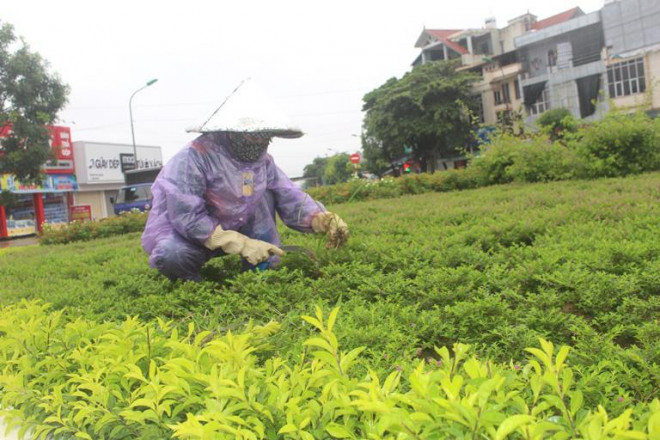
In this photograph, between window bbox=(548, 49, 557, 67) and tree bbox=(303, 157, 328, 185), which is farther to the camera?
tree bbox=(303, 157, 328, 185)

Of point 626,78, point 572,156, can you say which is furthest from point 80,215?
point 626,78

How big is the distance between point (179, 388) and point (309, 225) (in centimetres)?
220

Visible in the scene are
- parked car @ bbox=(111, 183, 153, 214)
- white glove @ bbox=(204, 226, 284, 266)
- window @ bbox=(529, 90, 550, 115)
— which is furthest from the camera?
window @ bbox=(529, 90, 550, 115)

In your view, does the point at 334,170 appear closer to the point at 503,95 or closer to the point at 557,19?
the point at 503,95

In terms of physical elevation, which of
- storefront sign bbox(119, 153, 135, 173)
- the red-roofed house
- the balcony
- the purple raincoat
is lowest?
the purple raincoat

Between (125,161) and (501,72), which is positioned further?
(501,72)

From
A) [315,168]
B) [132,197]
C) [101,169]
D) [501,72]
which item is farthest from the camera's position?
[315,168]

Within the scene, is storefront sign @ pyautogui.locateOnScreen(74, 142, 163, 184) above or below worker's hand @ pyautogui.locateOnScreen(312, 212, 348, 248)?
above

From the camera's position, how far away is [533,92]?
1112 inches

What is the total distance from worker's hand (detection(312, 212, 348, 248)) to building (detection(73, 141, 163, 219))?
24570 mm

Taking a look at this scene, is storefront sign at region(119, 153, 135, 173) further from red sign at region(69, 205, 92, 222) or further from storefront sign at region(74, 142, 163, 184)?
red sign at region(69, 205, 92, 222)

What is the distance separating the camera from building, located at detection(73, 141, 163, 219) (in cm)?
2586

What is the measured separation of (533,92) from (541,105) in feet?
2.67

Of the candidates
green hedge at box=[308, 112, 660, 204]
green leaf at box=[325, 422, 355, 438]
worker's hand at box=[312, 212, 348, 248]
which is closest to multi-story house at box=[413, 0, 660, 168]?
green hedge at box=[308, 112, 660, 204]
